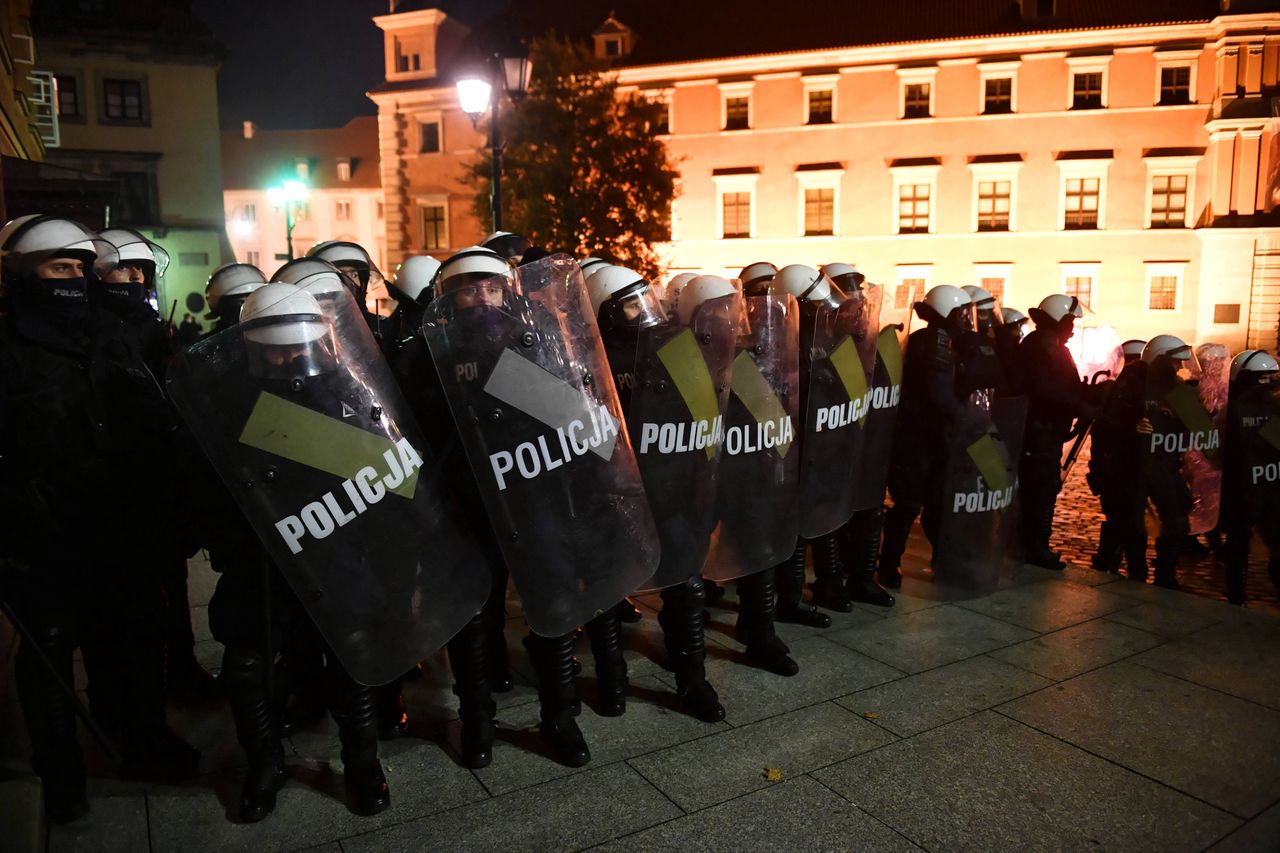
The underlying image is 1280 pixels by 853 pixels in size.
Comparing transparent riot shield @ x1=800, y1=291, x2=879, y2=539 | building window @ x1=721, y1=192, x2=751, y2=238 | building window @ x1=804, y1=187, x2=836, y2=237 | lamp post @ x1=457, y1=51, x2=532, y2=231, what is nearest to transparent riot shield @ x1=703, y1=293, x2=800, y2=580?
transparent riot shield @ x1=800, y1=291, x2=879, y2=539

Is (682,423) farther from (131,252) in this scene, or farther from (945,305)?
(131,252)

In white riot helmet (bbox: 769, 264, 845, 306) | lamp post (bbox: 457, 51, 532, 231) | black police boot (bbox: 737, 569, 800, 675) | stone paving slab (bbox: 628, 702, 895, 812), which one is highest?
lamp post (bbox: 457, 51, 532, 231)

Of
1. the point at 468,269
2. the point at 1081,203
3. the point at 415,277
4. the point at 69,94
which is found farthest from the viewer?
the point at 1081,203

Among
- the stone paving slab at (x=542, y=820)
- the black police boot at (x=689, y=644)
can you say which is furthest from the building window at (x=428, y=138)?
the stone paving slab at (x=542, y=820)

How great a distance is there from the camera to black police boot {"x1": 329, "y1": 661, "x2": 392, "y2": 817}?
3.42 metres

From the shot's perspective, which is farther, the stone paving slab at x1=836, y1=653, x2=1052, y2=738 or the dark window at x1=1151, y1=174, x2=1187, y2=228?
the dark window at x1=1151, y1=174, x2=1187, y2=228

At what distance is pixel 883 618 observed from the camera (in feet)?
18.3

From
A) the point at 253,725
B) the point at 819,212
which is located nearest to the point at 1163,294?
the point at 819,212

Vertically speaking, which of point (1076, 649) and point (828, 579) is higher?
point (828, 579)

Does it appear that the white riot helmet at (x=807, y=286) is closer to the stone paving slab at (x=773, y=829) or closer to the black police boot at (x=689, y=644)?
the black police boot at (x=689, y=644)

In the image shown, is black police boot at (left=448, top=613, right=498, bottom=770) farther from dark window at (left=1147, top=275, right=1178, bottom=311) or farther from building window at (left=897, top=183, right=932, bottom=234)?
dark window at (left=1147, top=275, right=1178, bottom=311)

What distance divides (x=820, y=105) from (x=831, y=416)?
32.2 metres

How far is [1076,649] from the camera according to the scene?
5.06 metres

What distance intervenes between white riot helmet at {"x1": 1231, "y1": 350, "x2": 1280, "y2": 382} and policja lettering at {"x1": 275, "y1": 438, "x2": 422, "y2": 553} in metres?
→ 6.00
